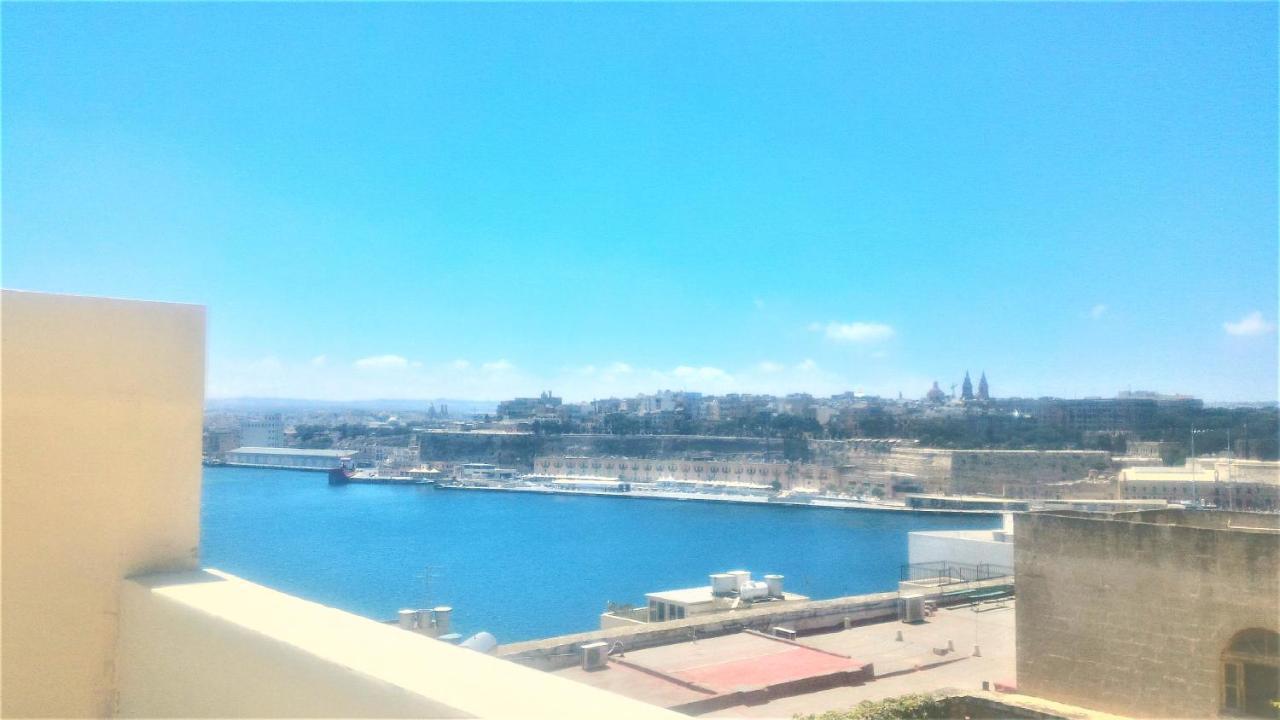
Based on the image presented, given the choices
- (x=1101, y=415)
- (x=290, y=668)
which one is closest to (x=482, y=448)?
(x=1101, y=415)

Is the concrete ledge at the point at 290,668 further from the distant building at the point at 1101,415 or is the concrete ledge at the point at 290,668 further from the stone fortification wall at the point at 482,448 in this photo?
the stone fortification wall at the point at 482,448

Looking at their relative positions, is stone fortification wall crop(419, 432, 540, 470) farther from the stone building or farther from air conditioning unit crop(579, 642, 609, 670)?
the stone building

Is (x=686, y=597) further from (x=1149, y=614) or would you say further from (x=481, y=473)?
(x=481, y=473)

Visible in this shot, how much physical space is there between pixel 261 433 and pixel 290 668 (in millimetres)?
62258

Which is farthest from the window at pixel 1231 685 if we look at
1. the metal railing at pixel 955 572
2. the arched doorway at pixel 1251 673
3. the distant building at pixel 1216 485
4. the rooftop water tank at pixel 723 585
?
the distant building at pixel 1216 485

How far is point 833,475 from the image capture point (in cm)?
3741

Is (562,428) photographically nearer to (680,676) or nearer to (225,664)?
(680,676)

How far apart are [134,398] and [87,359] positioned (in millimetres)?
67

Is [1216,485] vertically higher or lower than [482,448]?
higher

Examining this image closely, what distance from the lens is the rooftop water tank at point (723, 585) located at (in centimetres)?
851

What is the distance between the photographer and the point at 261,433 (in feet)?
189

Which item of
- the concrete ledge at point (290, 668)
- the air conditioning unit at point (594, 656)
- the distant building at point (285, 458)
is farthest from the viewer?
the distant building at point (285, 458)

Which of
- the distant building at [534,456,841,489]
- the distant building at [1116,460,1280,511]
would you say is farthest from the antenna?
the distant building at [534,456,841,489]

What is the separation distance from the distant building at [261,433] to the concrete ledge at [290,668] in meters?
60.9
